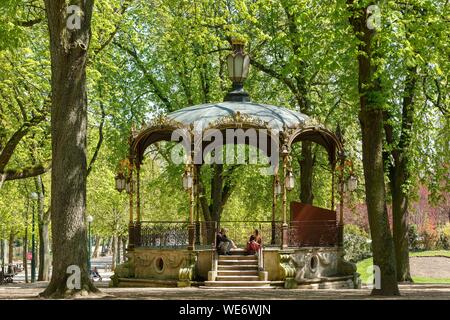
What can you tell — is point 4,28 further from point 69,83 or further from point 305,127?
point 305,127

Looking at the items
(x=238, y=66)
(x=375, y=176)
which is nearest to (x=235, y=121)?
(x=238, y=66)

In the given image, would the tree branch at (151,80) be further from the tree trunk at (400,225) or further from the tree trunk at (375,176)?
the tree trunk at (375,176)

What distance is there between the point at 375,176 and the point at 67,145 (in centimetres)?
731

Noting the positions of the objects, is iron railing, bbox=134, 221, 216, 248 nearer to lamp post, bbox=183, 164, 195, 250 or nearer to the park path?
lamp post, bbox=183, 164, 195, 250

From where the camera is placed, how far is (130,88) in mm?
36031

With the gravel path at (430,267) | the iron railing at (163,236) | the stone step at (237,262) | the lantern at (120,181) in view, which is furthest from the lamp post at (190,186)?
the gravel path at (430,267)

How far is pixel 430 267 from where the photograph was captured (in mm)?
42156

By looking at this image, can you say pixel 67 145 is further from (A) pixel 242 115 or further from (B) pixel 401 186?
(B) pixel 401 186

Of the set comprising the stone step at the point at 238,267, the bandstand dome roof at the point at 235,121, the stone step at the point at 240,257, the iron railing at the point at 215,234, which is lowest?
the stone step at the point at 238,267

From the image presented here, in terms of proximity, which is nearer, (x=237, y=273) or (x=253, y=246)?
(x=237, y=273)

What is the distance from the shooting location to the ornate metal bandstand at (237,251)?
23984 millimetres

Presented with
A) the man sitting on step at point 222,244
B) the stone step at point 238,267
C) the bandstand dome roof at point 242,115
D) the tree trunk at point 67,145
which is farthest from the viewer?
the man sitting on step at point 222,244

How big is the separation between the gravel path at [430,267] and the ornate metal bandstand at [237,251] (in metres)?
15.6

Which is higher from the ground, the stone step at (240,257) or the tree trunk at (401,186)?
the tree trunk at (401,186)
